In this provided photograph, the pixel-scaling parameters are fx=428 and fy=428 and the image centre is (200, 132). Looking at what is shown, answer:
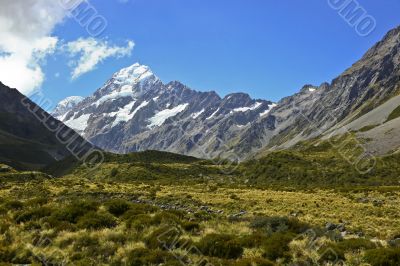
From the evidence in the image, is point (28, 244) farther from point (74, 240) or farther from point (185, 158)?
point (185, 158)

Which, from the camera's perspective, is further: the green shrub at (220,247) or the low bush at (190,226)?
the low bush at (190,226)

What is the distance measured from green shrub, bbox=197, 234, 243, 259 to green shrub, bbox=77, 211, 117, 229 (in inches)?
224

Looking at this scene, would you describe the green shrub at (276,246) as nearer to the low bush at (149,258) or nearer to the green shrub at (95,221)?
the low bush at (149,258)

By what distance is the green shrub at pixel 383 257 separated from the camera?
14562 millimetres

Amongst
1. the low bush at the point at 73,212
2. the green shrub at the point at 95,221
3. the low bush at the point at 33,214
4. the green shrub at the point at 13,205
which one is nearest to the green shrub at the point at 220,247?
the green shrub at the point at 95,221

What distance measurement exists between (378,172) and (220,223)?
92.2 m

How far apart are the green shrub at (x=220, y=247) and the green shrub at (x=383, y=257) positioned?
4.63 m

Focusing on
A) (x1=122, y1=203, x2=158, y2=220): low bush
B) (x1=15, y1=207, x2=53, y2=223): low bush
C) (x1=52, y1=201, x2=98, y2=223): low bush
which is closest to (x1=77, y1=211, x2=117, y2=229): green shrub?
(x1=52, y1=201, x2=98, y2=223): low bush

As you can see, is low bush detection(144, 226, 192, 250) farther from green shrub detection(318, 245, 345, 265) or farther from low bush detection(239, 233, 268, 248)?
green shrub detection(318, 245, 345, 265)

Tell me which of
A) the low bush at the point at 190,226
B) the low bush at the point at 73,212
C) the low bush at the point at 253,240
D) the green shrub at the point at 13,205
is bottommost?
the green shrub at the point at 13,205

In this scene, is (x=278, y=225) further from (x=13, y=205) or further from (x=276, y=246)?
(x=13, y=205)

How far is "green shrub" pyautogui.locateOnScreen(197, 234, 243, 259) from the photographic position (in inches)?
642

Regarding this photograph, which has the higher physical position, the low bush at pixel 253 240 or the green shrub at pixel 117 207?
the low bush at pixel 253 240

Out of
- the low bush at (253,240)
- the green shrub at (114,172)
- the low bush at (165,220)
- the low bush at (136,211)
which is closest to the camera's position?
the low bush at (253,240)
